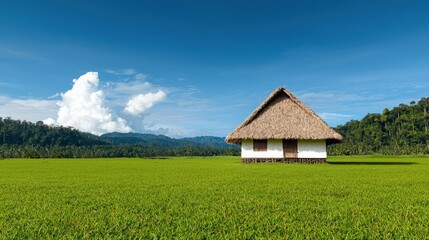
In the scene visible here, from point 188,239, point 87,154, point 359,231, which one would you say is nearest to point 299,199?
point 359,231

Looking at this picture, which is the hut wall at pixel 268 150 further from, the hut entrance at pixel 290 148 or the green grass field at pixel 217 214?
the green grass field at pixel 217 214

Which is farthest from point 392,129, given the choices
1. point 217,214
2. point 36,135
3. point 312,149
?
point 36,135

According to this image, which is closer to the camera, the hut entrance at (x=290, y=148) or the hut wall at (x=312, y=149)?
the hut wall at (x=312, y=149)

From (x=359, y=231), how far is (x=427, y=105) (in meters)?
67.7

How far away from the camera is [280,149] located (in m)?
22.5

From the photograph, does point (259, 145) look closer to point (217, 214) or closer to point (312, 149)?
point (312, 149)

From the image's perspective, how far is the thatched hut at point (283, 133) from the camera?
21.6 m

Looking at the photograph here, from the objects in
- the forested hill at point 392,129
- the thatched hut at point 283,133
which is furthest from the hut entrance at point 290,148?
the forested hill at point 392,129

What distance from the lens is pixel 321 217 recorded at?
441 centimetres

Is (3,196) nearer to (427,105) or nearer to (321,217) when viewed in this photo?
(321,217)

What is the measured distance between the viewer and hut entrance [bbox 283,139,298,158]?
22.4 meters

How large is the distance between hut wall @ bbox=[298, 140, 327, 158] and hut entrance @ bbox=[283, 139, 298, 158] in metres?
0.27

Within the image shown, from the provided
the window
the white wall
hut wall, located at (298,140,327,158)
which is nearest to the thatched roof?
hut wall, located at (298,140,327,158)

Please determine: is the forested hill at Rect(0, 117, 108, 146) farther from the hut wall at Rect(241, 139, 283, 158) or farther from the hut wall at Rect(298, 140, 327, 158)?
the hut wall at Rect(298, 140, 327, 158)
